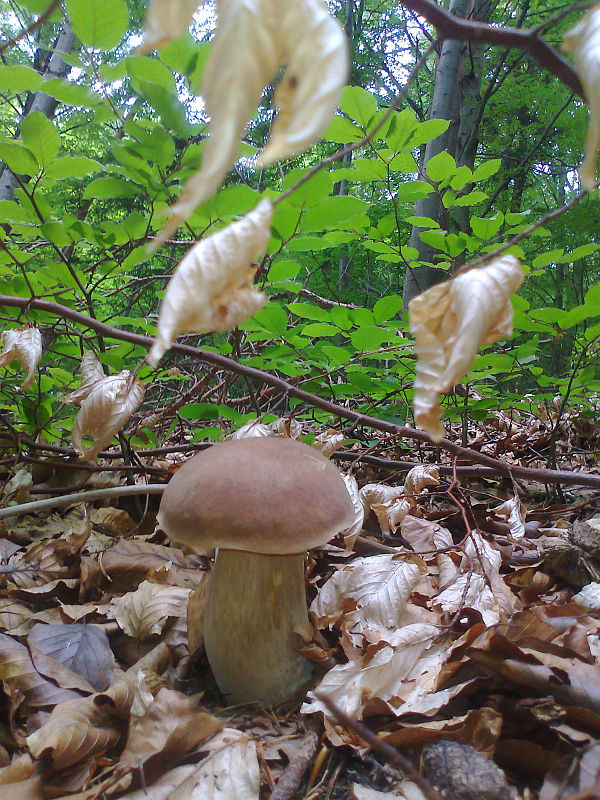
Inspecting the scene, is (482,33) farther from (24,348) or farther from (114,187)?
(24,348)

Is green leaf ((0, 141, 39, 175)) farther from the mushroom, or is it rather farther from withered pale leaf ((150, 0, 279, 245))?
withered pale leaf ((150, 0, 279, 245))

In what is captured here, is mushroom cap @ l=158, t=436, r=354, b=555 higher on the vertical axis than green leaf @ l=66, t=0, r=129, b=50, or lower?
lower

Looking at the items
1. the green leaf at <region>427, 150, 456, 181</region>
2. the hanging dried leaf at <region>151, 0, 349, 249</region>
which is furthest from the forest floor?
the green leaf at <region>427, 150, 456, 181</region>

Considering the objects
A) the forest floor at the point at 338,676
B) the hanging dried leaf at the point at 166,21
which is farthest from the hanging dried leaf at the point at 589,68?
the forest floor at the point at 338,676

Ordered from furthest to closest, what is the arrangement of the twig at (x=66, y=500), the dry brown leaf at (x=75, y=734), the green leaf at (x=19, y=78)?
the twig at (x=66, y=500) → the green leaf at (x=19, y=78) → the dry brown leaf at (x=75, y=734)

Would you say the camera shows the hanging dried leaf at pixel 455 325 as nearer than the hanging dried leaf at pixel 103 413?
Yes

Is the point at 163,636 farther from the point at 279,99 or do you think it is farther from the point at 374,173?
the point at 374,173

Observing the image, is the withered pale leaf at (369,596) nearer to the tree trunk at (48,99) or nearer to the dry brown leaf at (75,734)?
the dry brown leaf at (75,734)
